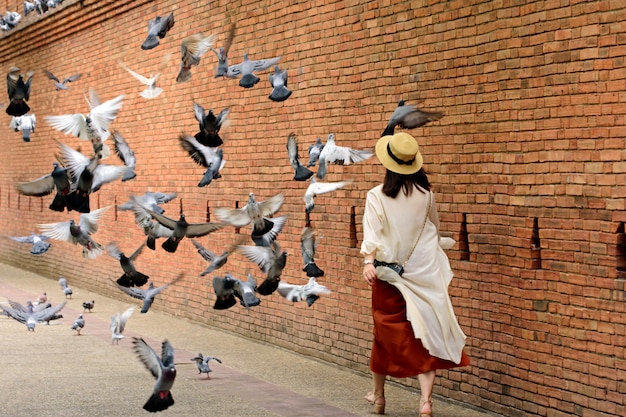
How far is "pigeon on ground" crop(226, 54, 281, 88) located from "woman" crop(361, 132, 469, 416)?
3478mm

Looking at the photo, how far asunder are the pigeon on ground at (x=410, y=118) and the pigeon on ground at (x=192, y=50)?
3213 mm

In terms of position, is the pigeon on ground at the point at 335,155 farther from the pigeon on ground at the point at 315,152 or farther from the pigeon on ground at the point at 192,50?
the pigeon on ground at the point at 192,50

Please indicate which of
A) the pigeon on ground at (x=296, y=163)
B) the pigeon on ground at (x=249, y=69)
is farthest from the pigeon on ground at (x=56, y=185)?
the pigeon on ground at (x=249, y=69)

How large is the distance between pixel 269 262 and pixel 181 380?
127 centimetres

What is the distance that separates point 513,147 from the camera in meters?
8.91

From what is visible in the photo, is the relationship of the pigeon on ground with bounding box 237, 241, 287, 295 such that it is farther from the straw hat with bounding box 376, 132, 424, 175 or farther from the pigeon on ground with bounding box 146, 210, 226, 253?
the straw hat with bounding box 376, 132, 424, 175

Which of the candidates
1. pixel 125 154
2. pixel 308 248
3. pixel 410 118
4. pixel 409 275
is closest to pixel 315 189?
pixel 308 248

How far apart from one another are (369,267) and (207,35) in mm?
6596

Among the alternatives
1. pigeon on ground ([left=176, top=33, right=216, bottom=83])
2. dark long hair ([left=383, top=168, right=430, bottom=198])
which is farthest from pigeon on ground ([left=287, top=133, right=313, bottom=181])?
dark long hair ([left=383, top=168, right=430, bottom=198])

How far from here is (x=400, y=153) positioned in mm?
8531

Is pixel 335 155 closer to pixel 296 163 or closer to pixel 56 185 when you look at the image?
pixel 296 163

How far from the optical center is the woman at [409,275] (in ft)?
28.0

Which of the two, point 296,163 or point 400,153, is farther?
point 296,163

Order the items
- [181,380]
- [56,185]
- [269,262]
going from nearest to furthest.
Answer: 1. [56,185]
2. [181,380]
3. [269,262]
